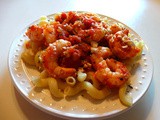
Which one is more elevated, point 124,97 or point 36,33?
point 36,33

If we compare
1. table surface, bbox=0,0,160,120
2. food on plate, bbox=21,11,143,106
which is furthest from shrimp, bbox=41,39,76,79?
table surface, bbox=0,0,160,120

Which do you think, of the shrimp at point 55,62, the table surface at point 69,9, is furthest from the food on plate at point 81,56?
the table surface at point 69,9

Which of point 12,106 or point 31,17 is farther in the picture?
point 31,17

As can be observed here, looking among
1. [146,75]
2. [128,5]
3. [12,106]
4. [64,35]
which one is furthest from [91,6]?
[12,106]

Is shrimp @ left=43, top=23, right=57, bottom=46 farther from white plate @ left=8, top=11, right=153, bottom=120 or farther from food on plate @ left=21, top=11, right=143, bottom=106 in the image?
white plate @ left=8, top=11, right=153, bottom=120

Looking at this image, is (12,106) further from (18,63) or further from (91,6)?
(91,6)

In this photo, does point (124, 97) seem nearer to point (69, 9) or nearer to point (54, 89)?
point (54, 89)

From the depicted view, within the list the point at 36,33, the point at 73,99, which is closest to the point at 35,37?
the point at 36,33

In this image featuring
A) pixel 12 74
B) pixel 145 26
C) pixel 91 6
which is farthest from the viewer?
pixel 91 6
